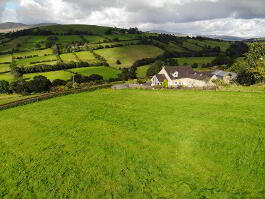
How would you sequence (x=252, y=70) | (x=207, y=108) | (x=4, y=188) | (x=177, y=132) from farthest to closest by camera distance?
(x=252, y=70)
(x=207, y=108)
(x=177, y=132)
(x=4, y=188)

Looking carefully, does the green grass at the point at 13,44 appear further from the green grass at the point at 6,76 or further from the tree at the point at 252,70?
the tree at the point at 252,70

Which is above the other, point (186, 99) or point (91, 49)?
point (91, 49)

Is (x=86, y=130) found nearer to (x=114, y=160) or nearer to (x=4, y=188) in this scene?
(x=114, y=160)

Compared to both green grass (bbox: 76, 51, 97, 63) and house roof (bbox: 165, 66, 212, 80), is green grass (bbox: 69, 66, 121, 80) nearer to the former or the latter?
green grass (bbox: 76, 51, 97, 63)

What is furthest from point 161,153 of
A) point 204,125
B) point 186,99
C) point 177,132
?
point 186,99

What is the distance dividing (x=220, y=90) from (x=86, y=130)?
1325 inches

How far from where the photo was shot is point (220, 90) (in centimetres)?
5294

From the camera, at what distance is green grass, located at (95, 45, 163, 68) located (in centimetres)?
12427

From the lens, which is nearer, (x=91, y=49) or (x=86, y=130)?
(x=86, y=130)

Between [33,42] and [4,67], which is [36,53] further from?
[4,67]

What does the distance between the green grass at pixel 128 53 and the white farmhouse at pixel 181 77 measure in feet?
115

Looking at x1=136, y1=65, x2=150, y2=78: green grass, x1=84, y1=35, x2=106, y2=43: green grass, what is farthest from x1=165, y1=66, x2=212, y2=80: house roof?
x1=84, y1=35, x2=106, y2=43: green grass

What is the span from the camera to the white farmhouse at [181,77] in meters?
78.5

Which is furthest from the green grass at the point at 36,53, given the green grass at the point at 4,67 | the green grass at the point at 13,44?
the green grass at the point at 4,67
